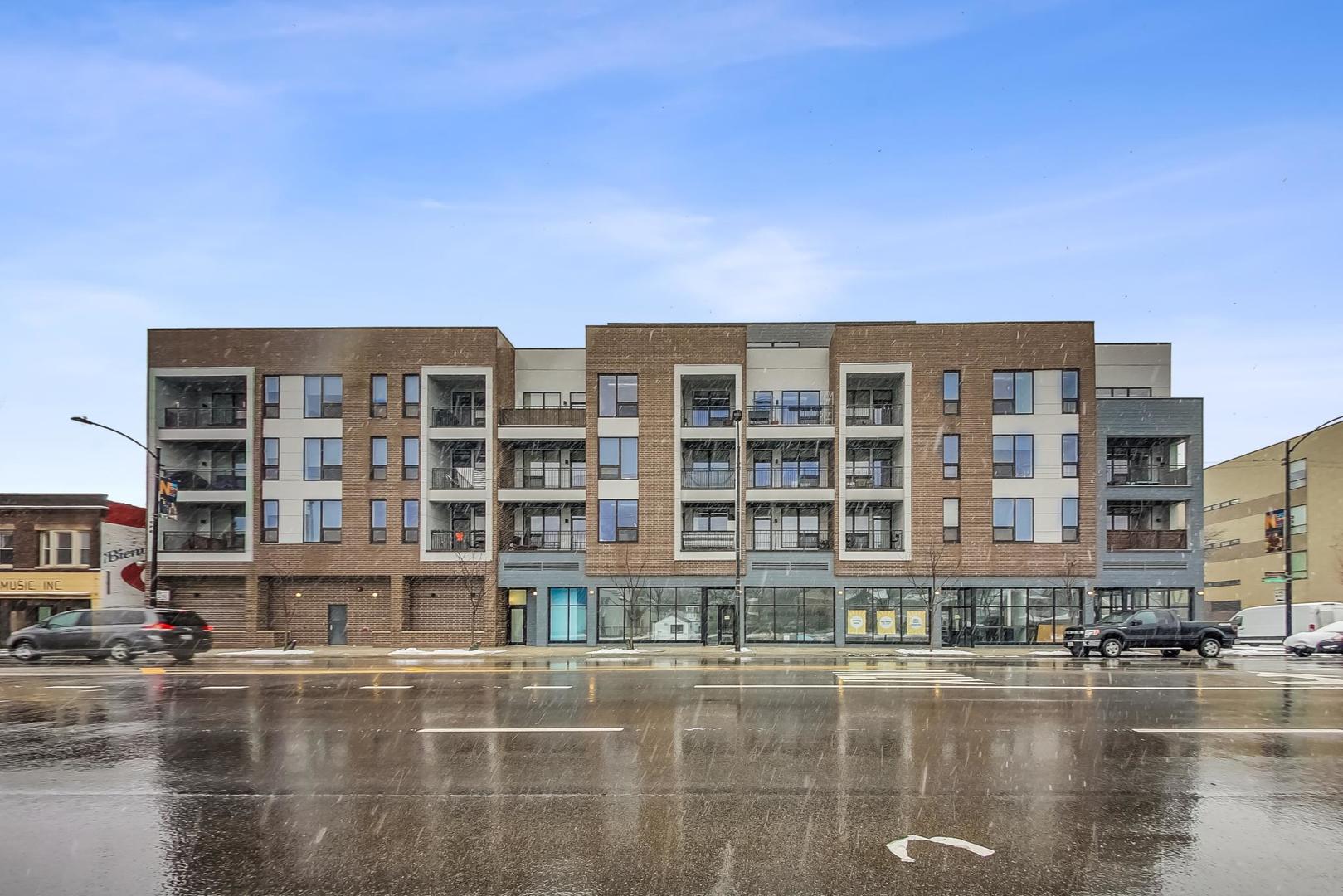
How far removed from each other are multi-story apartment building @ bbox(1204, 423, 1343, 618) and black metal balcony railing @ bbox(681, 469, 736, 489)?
34.2 metres

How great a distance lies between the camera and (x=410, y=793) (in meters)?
→ 9.67

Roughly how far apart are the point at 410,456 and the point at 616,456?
951 cm

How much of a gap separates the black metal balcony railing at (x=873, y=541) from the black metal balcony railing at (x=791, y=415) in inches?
205

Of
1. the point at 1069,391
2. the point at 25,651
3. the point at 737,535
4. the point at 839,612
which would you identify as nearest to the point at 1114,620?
the point at 839,612

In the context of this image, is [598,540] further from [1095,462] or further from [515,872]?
[515,872]

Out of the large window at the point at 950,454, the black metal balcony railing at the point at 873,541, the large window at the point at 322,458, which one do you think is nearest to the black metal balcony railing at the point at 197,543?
the large window at the point at 322,458

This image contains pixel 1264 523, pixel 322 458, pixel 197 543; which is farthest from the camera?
pixel 1264 523

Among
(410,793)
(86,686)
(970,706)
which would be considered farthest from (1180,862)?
(86,686)

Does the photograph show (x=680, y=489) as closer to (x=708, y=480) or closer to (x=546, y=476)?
(x=708, y=480)

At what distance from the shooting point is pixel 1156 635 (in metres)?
29.6

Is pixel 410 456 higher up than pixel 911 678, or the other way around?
pixel 410 456

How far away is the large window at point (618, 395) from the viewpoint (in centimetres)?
4084

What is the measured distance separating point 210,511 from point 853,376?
100 feet

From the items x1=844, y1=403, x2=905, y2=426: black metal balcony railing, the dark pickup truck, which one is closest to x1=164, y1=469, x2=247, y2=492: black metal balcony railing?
x1=844, y1=403, x2=905, y2=426: black metal balcony railing
